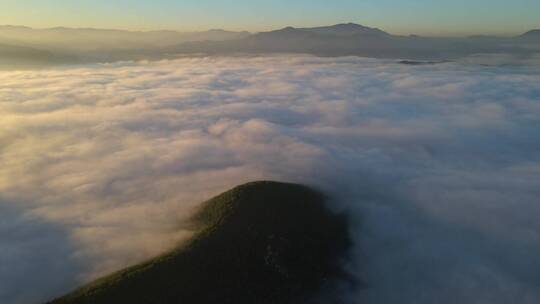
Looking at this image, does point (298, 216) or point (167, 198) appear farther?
point (167, 198)

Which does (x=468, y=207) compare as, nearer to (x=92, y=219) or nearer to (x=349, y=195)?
(x=349, y=195)

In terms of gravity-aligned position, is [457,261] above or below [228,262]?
below

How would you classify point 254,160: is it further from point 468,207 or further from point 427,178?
point 468,207

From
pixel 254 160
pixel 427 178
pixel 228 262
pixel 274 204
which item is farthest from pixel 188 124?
pixel 228 262

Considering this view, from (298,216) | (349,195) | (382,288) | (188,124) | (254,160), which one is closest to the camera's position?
(382,288)

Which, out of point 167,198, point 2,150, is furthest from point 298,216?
point 2,150

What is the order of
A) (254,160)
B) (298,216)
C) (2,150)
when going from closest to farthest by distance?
(298,216) → (254,160) → (2,150)
